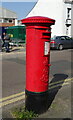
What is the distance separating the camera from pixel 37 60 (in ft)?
12.2

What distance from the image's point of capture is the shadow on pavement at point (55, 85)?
473cm

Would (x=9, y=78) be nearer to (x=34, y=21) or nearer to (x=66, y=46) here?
(x=34, y=21)

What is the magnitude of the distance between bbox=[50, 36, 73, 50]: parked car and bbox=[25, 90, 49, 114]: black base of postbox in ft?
43.6

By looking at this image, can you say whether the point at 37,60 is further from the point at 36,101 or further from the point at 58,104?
the point at 58,104

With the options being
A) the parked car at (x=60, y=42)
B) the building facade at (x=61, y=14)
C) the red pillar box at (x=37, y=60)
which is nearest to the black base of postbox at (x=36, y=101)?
the red pillar box at (x=37, y=60)

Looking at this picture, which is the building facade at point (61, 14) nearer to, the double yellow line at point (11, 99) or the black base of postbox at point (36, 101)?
the double yellow line at point (11, 99)

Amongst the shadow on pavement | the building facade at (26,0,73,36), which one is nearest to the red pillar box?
the shadow on pavement

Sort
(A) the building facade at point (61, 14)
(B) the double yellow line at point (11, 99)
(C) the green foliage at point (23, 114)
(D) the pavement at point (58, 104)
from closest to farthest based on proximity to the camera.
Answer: (C) the green foliage at point (23, 114) < (D) the pavement at point (58, 104) < (B) the double yellow line at point (11, 99) < (A) the building facade at point (61, 14)

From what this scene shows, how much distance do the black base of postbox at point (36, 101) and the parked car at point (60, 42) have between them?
13.3 metres

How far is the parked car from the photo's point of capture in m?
17.0

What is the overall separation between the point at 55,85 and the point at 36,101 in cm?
217

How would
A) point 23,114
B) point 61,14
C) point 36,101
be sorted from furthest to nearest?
1. point 61,14
2. point 36,101
3. point 23,114

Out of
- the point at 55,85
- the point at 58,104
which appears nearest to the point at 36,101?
the point at 58,104

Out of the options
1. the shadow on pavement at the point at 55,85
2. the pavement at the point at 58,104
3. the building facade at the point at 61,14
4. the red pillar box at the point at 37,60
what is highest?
the building facade at the point at 61,14
